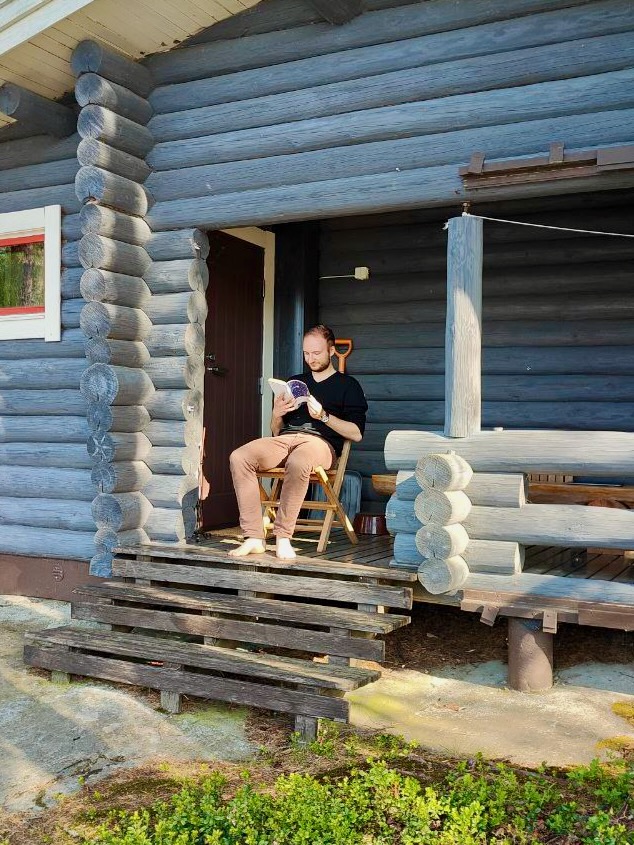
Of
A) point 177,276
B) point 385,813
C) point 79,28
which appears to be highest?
point 79,28

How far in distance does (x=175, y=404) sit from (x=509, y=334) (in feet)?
9.08

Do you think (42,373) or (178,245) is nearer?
(178,245)

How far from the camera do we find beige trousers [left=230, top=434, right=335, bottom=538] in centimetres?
520

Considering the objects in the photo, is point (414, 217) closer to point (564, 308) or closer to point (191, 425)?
point (564, 308)

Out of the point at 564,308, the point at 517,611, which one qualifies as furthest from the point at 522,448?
the point at 564,308

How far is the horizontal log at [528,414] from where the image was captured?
6.47 metres

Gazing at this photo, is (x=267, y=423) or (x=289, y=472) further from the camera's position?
(x=267, y=423)

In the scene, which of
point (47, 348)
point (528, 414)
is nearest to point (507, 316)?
point (528, 414)

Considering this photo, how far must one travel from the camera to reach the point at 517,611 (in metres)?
4.48

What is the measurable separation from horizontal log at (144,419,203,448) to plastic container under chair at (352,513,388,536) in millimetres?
1408

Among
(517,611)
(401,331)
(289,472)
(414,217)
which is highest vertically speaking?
(414,217)

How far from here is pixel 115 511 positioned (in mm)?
5715

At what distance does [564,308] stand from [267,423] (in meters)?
2.68

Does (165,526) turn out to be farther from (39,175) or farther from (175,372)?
(39,175)
